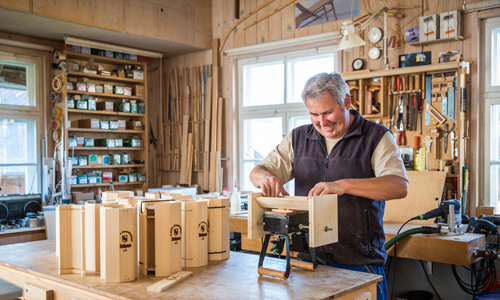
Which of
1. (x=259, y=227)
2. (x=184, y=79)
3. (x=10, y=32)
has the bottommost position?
(x=259, y=227)

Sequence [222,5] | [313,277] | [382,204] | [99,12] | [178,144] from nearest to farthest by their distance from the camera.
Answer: [313,277], [382,204], [99,12], [222,5], [178,144]

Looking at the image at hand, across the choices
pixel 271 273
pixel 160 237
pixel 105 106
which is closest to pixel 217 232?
pixel 160 237

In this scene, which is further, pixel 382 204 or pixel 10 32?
pixel 10 32

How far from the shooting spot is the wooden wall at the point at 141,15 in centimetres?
486

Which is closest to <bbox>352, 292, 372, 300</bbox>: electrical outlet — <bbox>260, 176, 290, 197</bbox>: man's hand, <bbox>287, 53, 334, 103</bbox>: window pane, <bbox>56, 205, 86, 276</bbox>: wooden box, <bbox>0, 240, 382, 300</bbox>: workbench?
<bbox>0, 240, 382, 300</bbox>: workbench

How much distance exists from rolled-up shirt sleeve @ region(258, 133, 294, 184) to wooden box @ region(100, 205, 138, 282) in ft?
2.80

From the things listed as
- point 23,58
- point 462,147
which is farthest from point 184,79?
point 462,147

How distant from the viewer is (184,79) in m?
6.73

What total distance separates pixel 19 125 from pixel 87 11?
1.79m

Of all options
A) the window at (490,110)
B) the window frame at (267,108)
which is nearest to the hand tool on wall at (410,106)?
the window at (490,110)

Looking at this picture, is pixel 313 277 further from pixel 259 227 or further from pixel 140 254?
pixel 140 254

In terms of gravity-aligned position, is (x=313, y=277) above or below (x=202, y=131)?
below

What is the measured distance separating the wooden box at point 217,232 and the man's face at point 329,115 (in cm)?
61

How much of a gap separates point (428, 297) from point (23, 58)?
5370 millimetres
